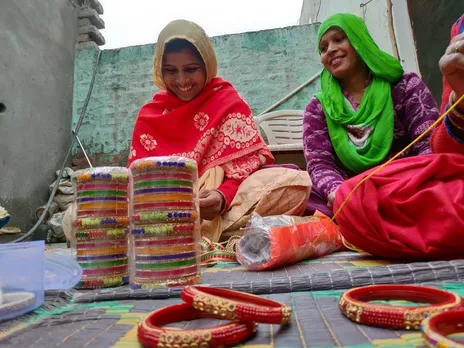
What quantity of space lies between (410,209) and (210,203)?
0.63m

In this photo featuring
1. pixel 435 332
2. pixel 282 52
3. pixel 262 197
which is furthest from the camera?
pixel 282 52

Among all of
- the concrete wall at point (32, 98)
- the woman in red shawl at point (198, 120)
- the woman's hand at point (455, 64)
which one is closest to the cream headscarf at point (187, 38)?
the woman in red shawl at point (198, 120)

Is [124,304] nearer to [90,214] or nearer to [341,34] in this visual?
[90,214]

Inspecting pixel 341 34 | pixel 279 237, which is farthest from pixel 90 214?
pixel 341 34

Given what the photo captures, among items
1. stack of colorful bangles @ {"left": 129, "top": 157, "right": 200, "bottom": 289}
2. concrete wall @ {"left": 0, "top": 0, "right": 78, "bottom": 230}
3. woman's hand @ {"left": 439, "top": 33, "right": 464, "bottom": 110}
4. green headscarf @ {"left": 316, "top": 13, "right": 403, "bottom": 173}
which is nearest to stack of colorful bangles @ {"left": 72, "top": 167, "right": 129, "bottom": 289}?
stack of colorful bangles @ {"left": 129, "top": 157, "right": 200, "bottom": 289}

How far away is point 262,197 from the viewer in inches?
58.4

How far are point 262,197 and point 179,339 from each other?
105 cm

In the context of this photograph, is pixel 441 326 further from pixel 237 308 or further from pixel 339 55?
pixel 339 55

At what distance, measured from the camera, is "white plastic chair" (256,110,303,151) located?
120 inches

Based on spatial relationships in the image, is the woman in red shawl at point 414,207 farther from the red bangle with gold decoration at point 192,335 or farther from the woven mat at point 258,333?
the red bangle with gold decoration at point 192,335

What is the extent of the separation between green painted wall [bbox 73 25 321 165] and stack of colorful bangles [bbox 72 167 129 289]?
3015mm

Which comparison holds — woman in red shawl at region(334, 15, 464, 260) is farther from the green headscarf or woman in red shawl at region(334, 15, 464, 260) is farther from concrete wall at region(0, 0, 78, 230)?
concrete wall at region(0, 0, 78, 230)

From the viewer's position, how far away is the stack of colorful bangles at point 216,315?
1.52 feet

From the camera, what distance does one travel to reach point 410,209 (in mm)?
1081
